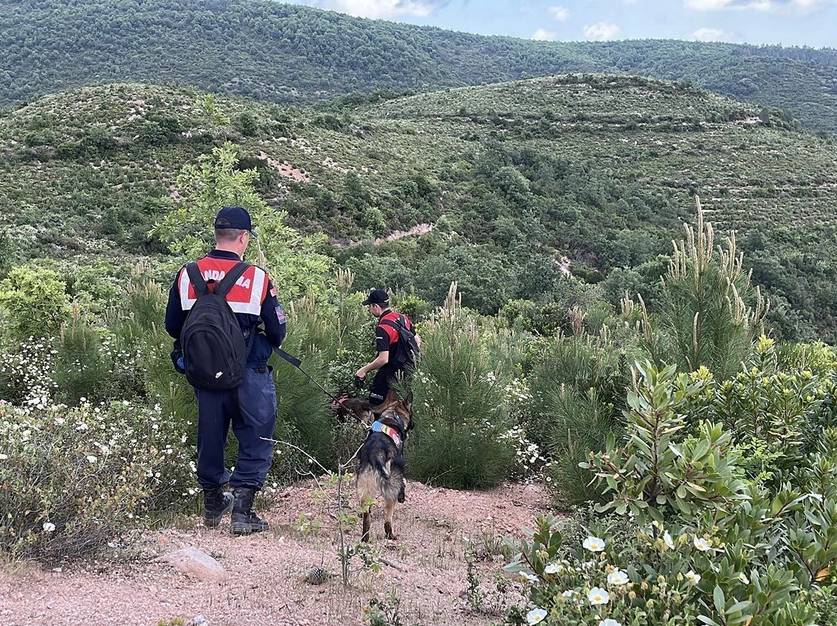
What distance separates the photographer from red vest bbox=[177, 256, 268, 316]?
143 inches

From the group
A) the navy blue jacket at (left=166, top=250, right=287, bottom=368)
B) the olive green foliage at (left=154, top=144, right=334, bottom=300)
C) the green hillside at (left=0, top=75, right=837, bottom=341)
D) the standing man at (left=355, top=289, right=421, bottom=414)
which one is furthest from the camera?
the green hillside at (left=0, top=75, right=837, bottom=341)

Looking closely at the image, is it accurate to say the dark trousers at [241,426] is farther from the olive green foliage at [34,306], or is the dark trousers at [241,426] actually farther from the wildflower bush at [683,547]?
the olive green foliage at [34,306]

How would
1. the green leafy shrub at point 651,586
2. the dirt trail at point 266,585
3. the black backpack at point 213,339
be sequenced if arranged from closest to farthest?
the green leafy shrub at point 651,586 < the dirt trail at point 266,585 < the black backpack at point 213,339

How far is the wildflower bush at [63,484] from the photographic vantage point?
290 centimetres

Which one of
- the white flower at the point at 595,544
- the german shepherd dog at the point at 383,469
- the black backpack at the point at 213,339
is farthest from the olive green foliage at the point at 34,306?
the white flower at the point at 595,544

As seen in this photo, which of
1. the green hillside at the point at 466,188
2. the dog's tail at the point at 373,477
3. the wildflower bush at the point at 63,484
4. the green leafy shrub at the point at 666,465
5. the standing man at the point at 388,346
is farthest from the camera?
the green hillside at the point at 466,188

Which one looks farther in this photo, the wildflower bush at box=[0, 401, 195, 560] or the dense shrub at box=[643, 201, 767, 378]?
the dense shrub at box=[643, 201, 767, 378]

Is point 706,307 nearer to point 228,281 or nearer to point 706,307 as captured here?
point 706,307

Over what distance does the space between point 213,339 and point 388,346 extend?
2090mm

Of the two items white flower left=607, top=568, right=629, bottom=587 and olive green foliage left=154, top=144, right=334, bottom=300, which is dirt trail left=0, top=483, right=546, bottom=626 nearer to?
white flower left=607, top=568, right=629, bottom=587

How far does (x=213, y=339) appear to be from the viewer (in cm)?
348

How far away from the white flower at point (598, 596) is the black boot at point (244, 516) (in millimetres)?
2353

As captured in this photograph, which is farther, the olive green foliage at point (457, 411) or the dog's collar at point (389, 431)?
the olive green foliage at point (457, 411)

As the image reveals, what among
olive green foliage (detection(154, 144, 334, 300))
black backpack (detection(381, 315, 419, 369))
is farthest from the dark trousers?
olive green foliage (detection(154, 144, 334, 300))
